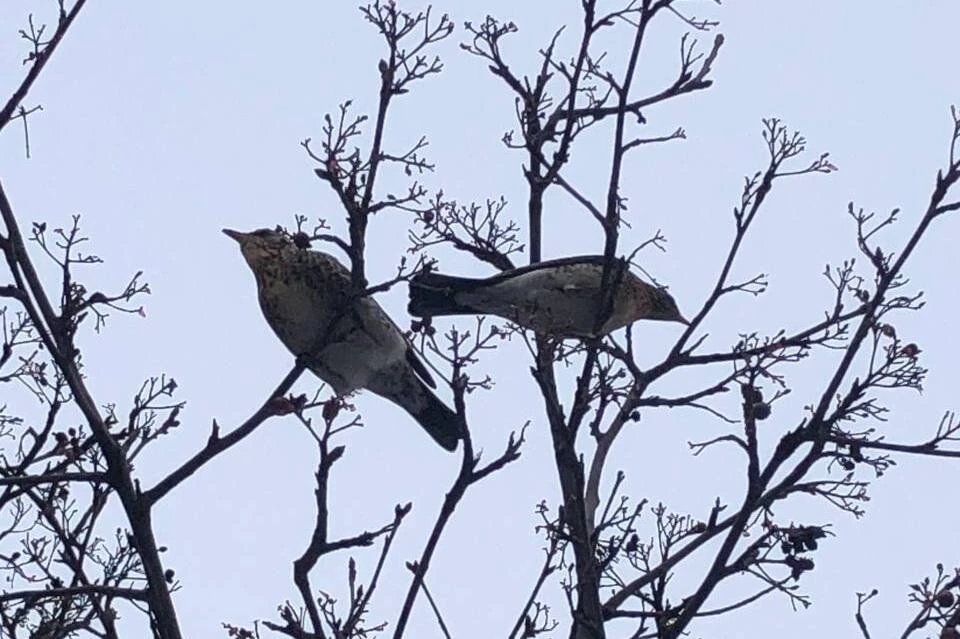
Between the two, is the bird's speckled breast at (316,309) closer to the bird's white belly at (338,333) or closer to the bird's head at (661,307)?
the bird's white belly at (338,333)

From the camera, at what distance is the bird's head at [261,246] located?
637cm

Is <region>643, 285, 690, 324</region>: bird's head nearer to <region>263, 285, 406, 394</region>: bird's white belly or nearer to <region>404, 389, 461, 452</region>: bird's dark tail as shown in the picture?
<region>404, 389, 461, 452</region>: bird's dark tail

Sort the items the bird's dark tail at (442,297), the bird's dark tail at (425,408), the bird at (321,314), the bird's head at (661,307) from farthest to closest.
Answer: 1. the bird's head at (661,307)
2. the bird's dark tail at (442,297)
3. the bird's dark tail at (425,408)
4. the bird at (321,314)

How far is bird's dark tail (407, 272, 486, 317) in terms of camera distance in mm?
Result: 7113

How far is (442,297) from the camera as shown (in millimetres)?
7289

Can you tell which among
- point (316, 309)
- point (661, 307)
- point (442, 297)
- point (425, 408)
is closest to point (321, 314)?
point (316, 309)

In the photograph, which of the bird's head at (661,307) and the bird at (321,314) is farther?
the bird's head at (661,307)

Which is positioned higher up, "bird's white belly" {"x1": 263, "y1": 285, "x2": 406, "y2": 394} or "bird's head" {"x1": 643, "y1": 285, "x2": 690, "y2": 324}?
"bird's head" {"x1": 643, "y1": 285, "x2": 690, "y2": 324}

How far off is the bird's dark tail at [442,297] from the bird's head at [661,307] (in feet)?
3.76

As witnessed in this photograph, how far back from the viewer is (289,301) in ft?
20.6

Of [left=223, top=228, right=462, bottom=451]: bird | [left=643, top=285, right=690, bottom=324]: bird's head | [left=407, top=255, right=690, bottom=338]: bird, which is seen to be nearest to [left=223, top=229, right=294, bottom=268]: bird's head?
[left=223, top=228, right=462, bottom=451]: bird

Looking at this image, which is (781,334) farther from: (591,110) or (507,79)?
(507,79)

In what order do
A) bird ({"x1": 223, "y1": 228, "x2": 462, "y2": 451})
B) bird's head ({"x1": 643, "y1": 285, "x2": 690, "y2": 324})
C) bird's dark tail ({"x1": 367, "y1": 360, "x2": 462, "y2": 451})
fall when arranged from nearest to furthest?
bird ({"x1": 223, "y1": 228, "x2": 462, "y2": 451}) < bird's dark tail ({"x1": 367, "y1": 360, "x2": 462, "y2": 451}) < bird's head ({"x1": 643, "y1": 285, "x2": 690, "y2": 324})

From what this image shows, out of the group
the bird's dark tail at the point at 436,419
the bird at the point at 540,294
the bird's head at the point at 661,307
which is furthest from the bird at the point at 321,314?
the bird's head at the point at 661,307
